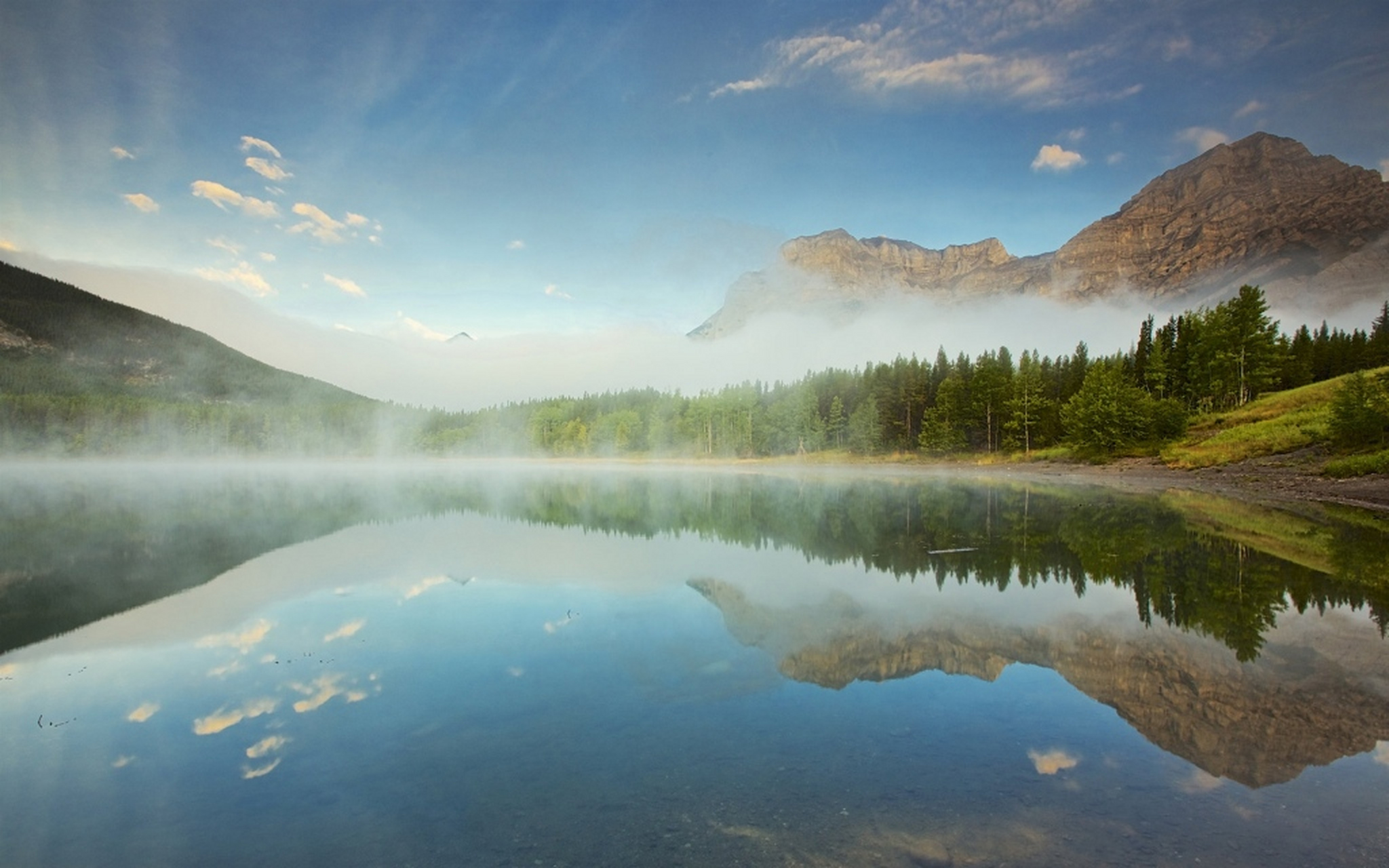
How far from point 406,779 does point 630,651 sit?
559 centimetres

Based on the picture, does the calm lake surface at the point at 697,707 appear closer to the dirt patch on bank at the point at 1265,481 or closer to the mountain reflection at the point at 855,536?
the mountain reflection at the point at 855,536

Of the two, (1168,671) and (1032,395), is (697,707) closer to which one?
(1168,671)

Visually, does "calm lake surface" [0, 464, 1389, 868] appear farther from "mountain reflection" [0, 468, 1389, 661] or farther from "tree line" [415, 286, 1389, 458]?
"tree line" [415, 286, 1389, 458]

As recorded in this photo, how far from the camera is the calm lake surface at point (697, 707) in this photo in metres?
6.27

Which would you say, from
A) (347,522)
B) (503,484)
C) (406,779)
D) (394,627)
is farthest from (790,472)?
(406,779)

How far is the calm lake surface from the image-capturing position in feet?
20.6

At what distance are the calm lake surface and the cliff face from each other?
71 millimetres

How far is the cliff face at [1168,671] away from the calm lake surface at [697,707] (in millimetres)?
71

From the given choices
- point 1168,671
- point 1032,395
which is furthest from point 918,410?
point 1168,671

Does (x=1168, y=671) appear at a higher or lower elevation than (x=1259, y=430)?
lower

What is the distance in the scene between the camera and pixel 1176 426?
68000mm

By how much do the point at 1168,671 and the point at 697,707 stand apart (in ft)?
27.3

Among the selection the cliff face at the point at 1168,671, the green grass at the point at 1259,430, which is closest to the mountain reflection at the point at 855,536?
the cliff face at the point at 1168,671

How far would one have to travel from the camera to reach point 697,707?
32.2 ft
